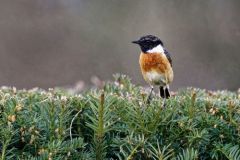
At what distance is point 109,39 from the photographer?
10.9 metres

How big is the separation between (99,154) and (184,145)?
0.35 metres

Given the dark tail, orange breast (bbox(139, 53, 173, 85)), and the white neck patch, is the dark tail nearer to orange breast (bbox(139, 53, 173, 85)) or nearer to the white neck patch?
orange breast (bbox(139, 53, 173, 85))

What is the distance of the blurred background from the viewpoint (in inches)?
411

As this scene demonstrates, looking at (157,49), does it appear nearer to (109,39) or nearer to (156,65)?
(156,65)

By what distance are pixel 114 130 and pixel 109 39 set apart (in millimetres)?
8329

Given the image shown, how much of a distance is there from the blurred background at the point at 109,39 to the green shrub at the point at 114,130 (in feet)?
24.0

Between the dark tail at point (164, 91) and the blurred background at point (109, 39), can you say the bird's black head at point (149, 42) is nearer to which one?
the dark tail at point (164, 91)

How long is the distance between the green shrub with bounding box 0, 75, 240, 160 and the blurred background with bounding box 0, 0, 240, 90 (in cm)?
732

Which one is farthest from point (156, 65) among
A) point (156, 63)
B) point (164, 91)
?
point (164, 91)

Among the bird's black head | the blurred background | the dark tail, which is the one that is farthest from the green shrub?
the blurred background

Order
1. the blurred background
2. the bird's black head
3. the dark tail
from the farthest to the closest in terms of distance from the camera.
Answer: the blurred background
the bird's black head
the dark tail

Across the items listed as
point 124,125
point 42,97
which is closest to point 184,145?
point 124,125

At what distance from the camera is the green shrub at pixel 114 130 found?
2.50 meters

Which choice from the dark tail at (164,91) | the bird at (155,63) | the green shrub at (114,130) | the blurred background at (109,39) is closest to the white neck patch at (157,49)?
the bird at (155,63)
